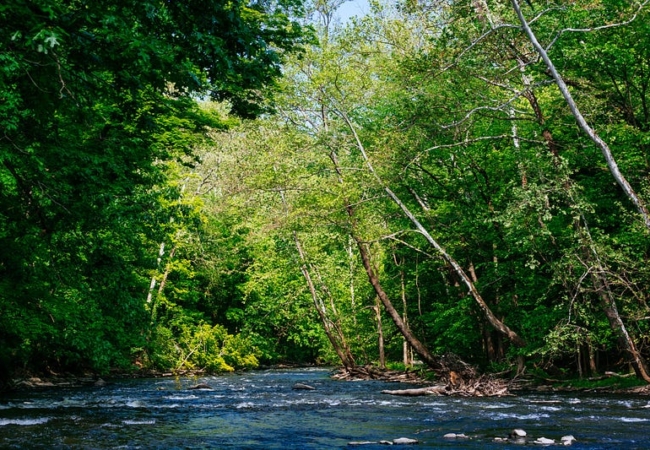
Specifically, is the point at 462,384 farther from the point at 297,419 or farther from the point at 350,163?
the point at 350,163

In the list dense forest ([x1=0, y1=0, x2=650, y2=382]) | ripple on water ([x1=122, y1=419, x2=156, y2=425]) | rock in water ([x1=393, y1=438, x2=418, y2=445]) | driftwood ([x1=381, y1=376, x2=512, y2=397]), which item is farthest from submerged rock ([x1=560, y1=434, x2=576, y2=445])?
driftwood ([x1=381, y1=376, x2=512, y2=397])

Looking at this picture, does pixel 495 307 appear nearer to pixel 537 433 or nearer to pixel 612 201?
pixel 612 201

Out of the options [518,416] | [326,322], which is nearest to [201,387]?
[326,322]

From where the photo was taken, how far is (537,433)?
1212cm

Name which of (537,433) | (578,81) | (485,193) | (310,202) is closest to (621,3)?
(578,81)

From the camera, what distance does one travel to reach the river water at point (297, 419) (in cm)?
1159

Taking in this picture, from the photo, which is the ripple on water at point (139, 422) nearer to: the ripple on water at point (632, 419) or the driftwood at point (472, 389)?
the driftwood at point (472, 389)

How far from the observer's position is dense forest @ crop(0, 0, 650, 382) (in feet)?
28.9

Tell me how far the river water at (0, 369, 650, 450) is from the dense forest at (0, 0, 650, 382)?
1739 mm

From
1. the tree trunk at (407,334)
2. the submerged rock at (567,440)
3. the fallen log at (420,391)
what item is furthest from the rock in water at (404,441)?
the tree trunk at (407,334)

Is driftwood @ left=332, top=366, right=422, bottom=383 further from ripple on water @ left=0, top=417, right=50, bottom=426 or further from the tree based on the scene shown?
ripple on water @ left=0, top=417, right=50, bottom=426

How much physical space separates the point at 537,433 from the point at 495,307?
47.4ft

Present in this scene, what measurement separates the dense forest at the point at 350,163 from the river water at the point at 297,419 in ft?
5.70

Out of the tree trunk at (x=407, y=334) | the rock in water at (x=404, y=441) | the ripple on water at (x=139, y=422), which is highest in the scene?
the tree trunk at (x=407, y=334)
